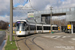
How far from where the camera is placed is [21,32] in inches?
850

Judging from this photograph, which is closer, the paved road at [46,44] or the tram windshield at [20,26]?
the paved road at [46,44]

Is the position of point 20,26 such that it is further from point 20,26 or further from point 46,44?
point 46,44

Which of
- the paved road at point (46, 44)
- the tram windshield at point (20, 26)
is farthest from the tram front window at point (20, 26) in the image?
the paved road at point (46, 44)

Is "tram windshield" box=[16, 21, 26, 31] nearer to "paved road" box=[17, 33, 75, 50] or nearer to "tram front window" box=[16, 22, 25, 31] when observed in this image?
"tram front window" box=[16, 22, 25, 31]

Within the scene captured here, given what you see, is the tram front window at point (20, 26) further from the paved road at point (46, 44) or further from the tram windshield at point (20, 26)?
the paved road at point (46, 44)

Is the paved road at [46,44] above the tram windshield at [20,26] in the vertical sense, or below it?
below

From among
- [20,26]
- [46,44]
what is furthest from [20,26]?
[46,44]

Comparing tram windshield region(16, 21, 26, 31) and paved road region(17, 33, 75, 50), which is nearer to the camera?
paved road region(17, 33, 75, 50)

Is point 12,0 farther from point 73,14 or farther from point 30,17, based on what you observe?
point 30,17

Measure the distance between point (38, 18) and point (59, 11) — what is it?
1179cm

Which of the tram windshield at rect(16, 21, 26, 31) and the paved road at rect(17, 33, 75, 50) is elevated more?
the tram windshield at rect(16, 21, 26, 31)

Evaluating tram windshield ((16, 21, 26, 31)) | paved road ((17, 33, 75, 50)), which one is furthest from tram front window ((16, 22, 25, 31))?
paved road ((17, 33, 75, 50))

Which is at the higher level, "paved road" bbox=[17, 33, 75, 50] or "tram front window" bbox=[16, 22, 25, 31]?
"tram front window" bbox=[16, 22, 25, 31]

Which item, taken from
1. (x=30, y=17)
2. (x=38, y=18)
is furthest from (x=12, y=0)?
(x=30, y=17)
